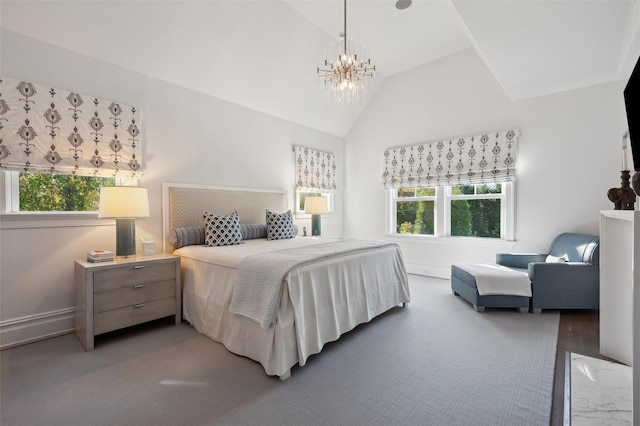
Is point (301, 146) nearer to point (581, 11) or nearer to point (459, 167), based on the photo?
point (459, 167)

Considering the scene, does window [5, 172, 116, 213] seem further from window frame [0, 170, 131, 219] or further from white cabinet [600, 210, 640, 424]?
white cabinet [600, 210, 640, 424]

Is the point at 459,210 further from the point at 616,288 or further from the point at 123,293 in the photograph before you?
the point at 123,293

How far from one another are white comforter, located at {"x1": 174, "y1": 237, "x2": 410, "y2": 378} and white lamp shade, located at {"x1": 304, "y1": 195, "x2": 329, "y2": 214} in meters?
1.58

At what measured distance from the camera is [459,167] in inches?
180

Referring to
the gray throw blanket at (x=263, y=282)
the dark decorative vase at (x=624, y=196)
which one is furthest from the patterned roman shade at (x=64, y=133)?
the dark decorative vase at (x=624, y=196)

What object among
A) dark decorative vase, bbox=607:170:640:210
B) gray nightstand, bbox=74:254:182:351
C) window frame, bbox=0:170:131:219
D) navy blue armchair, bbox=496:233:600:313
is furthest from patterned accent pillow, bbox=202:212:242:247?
dark decorative vase, bbox=607:170:640:210

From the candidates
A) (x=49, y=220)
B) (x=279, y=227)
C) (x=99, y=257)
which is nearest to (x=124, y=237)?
(x=99, y=257)

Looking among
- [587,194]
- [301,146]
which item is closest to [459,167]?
[587,194]

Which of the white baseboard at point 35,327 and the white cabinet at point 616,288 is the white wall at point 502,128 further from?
the white baseboard at point 35,327

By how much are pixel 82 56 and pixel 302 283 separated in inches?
118

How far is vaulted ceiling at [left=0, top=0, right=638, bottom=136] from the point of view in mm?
2662

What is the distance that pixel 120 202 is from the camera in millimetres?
2672

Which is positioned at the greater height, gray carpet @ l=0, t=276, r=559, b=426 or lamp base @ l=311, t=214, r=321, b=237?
lamp base @ l=311, t=214, r=321, b=237

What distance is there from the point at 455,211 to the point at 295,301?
366 cm
